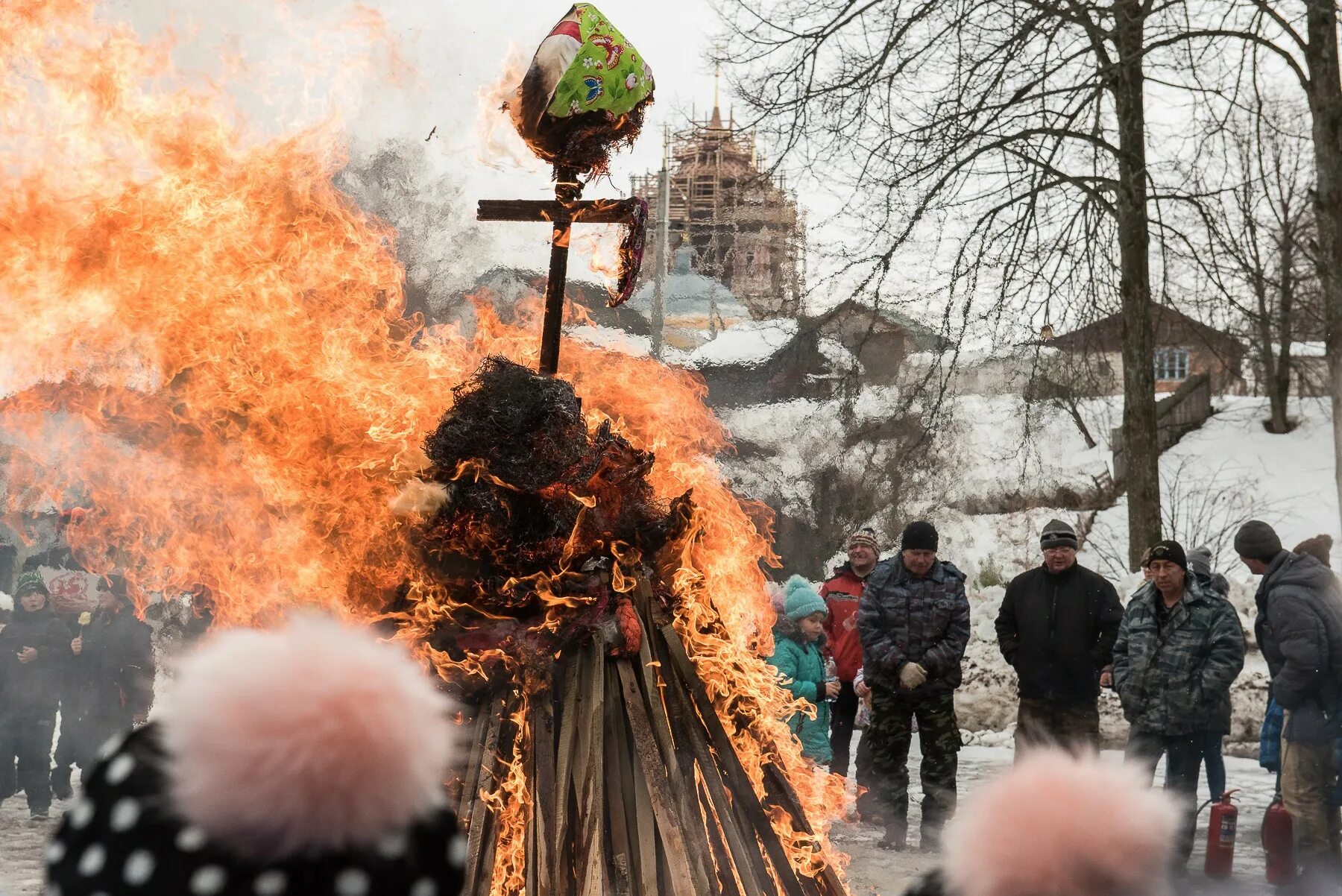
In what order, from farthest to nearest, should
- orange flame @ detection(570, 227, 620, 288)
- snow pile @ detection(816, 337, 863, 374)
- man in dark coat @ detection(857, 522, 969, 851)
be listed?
snow pile @ detection(816, 337, 863, 374) → man in dark coat @ detection(857, 522, 969, 851) → orange flame @ detection(570, 227, 620, 288)

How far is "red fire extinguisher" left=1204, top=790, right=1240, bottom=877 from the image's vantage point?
713cm

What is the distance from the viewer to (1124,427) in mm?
Result: 12820

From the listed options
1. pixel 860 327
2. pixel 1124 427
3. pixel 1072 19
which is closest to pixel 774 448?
pixel 860 327

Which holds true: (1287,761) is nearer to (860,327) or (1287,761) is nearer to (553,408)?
(553,408)

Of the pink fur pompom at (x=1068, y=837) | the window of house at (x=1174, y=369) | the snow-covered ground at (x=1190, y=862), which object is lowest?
the snow-covered ground at (x=1190, y=862)

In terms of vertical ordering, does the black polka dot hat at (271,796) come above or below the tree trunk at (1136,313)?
below

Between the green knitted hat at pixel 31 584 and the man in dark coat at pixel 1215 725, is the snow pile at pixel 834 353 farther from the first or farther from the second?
the green knitted hat at pixel 31 584

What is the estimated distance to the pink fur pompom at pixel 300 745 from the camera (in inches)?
55.9

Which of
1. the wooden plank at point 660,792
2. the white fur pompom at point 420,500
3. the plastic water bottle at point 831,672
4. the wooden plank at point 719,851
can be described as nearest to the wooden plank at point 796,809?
the wooden plank at point 719,851

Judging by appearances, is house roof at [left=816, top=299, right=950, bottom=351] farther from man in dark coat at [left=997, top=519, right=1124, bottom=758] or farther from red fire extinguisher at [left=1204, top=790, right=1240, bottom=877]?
red fire extinguisher at [left=1204, top=790, right=1240, bottom=877]

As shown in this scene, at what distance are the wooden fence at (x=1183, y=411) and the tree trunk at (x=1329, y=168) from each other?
15.8 meters

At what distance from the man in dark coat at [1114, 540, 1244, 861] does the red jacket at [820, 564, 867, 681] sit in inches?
82.5

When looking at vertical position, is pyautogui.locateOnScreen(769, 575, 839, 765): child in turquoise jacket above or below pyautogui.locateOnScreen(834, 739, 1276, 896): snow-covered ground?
above

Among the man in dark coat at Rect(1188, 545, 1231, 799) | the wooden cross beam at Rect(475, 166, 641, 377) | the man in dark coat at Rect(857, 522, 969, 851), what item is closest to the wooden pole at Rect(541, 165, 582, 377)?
the wooden cross beam at Rect(475, 166, 641, 377)
